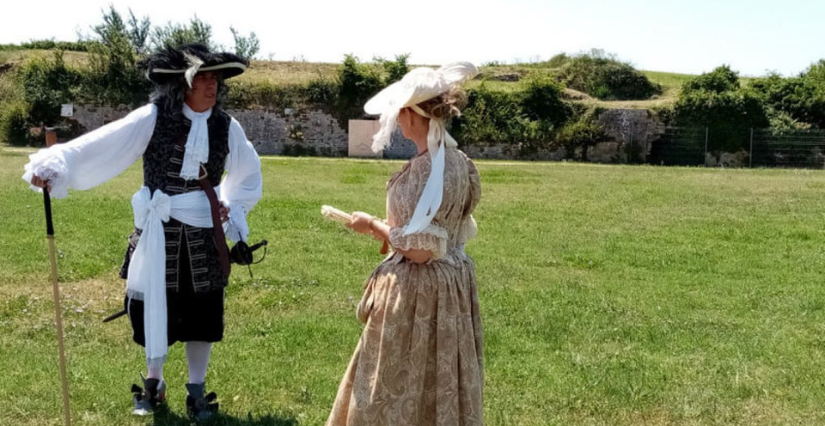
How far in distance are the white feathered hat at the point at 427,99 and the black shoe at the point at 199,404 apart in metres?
1.79

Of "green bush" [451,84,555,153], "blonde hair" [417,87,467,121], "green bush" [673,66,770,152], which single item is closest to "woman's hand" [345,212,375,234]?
"blonde hair" [417,87,467,121]

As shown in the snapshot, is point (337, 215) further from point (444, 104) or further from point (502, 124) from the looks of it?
point (502, 124)

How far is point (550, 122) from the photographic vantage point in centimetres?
2902

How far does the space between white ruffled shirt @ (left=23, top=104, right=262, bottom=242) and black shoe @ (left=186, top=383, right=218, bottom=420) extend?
83 centimetres

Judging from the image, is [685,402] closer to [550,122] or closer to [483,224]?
[483,224]

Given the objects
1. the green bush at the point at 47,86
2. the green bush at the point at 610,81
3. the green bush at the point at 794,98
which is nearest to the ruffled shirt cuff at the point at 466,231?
the green bush at the point at 794,98

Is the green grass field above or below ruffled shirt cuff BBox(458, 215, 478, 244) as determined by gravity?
below

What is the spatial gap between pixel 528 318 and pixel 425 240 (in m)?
3.21

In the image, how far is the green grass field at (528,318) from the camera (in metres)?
4.33

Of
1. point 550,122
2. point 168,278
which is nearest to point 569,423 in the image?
point 168,278

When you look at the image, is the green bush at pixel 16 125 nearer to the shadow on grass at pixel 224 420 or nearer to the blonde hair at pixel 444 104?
the shadow on grass at pixel 224 420

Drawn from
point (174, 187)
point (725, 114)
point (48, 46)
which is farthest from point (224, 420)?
point (48, 46)

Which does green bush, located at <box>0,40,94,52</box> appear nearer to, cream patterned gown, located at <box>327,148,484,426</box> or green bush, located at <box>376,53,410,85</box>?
green bush, located at <box>376,53,410,85</box>

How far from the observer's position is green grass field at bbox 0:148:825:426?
170 inches
